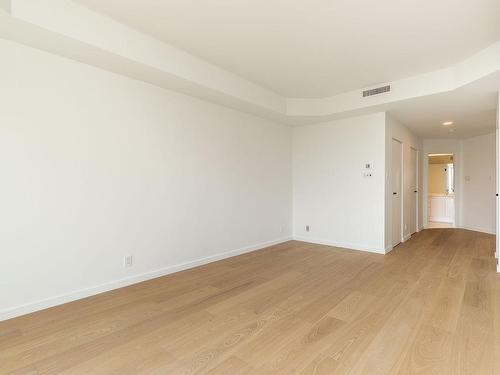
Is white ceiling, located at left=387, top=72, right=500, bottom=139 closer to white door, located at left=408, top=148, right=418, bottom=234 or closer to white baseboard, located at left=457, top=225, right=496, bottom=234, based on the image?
white door, located at left=408, top=148, right=418, bottom=234

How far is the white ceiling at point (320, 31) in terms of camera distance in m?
2.42

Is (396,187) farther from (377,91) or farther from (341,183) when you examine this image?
(377,91)

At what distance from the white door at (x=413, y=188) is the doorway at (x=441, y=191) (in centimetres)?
170

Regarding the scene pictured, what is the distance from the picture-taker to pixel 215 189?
4238 mm

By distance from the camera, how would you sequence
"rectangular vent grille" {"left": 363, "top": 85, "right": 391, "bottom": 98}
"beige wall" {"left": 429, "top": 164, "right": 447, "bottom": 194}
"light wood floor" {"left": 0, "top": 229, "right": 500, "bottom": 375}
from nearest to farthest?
"light wood floor" {"left": 0, "top": 229, "right": 500, "bottom": 375} < "rectangular vent grille" {"left": 363, "top": 85, "right": 391, "bottom": 98} < "beige wall" {"left": 429, "top": 164, "right": 447, "bottom": 194}

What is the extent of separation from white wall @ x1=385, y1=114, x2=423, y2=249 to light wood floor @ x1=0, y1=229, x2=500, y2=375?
4.30ft

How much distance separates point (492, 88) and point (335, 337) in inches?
146

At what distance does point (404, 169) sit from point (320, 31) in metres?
4.10

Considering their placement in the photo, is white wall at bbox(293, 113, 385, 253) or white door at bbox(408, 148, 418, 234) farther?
white door at bbox(408, 148, 418, 234)

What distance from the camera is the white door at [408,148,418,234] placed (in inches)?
250

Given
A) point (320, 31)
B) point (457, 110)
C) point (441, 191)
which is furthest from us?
point (441, 191)

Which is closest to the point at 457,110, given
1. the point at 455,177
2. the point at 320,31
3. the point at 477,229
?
the point at 320,31

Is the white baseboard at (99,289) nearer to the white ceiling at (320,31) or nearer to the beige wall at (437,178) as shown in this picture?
the white ceiling at (320,31)

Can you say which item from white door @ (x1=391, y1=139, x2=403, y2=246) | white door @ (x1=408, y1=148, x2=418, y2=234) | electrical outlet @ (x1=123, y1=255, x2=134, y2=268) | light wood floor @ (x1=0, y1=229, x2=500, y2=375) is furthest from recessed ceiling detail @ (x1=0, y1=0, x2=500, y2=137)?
light wood floor @ (x1=0, y1=229, x2=500, y2=375)
